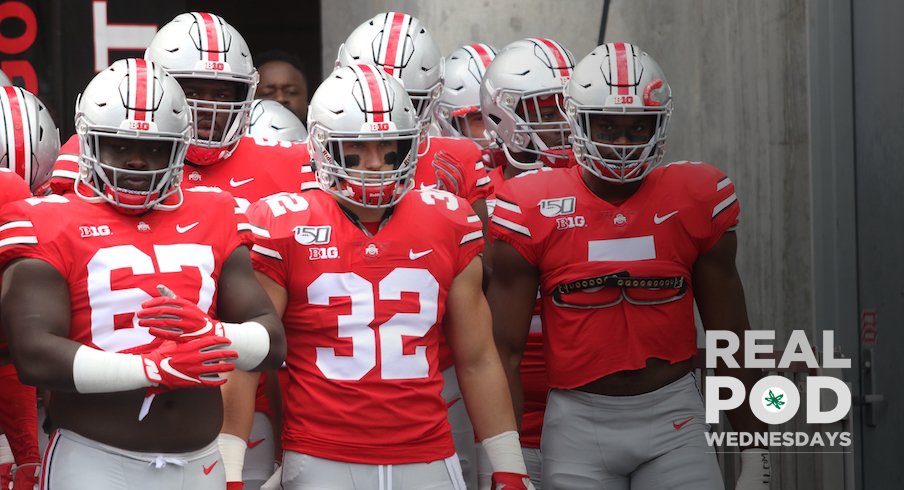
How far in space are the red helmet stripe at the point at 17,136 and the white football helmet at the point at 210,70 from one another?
1.56 feet

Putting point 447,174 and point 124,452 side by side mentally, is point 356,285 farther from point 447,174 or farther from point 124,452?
point 447,174

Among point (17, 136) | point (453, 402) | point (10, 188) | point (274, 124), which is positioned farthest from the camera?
point (274, 124)

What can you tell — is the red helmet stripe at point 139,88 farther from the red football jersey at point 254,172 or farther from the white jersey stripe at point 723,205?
the white jersey stripe at point 723,205

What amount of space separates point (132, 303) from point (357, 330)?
0.61 metres

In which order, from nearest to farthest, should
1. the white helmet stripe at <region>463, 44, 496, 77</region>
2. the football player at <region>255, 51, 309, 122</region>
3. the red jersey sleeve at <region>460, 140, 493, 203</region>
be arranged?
the red jersey sleeve at <region>460, 140, 493, 203</region> → the white helmet stripe at <region>463, 44, 496, 77</region> → the football player at <region>255, 51, 309, 122</region>

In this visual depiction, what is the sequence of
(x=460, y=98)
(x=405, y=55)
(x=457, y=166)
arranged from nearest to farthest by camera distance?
1. (x=457, y=166)
2. (x=405, y=55)
3. (x=460, y=98)

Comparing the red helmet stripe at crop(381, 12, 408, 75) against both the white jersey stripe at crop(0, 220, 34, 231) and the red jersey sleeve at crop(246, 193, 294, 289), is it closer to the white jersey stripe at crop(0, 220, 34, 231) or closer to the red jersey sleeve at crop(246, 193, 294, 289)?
the red jersey sleeve at crop(246, 193, 294, 289)

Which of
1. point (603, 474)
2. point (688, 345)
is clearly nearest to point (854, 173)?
point (688, 345)

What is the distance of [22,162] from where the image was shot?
15.6 ft

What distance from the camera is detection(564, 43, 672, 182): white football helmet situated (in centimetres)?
439

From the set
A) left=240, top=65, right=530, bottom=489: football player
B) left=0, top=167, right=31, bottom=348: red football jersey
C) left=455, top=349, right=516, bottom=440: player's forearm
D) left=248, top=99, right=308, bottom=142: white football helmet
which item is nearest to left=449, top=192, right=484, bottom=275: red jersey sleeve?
left=240, top=65, right=530, bottom=489: football player

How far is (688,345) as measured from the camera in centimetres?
438

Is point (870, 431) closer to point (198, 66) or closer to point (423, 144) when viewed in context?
point (423, 144)

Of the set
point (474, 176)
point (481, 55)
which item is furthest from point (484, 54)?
point (474, 176)
